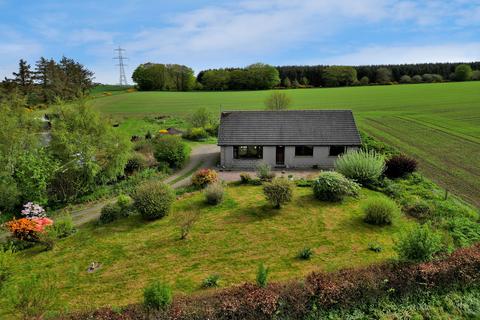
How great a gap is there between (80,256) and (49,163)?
9.14m

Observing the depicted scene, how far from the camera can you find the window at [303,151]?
2905 centimetres

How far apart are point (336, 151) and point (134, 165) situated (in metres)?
17.9

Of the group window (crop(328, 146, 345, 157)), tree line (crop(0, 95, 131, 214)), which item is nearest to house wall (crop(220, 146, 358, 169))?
window (crop(328, 146, 345, 157))

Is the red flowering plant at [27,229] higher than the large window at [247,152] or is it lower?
lower

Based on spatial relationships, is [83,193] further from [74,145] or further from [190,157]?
[190,157]

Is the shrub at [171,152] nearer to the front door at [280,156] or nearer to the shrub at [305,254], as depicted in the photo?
the front door at [280,156]

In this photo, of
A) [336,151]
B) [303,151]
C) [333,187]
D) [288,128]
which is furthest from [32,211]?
[336,151]

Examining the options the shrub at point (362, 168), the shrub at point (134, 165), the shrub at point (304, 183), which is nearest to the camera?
the shrub at point (362, 168)

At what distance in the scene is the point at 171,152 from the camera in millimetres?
29719

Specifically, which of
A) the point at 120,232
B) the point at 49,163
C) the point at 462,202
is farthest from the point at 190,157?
the point at 462,202

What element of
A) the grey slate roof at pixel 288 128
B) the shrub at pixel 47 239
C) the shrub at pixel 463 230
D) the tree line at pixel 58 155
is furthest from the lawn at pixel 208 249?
the grey slate roof at pixel 288 128

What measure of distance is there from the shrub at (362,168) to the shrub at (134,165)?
1663 cm

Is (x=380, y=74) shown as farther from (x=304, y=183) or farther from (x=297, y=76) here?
(x=304, y=183)

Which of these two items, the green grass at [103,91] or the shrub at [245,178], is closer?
the shrub at [245,178]
